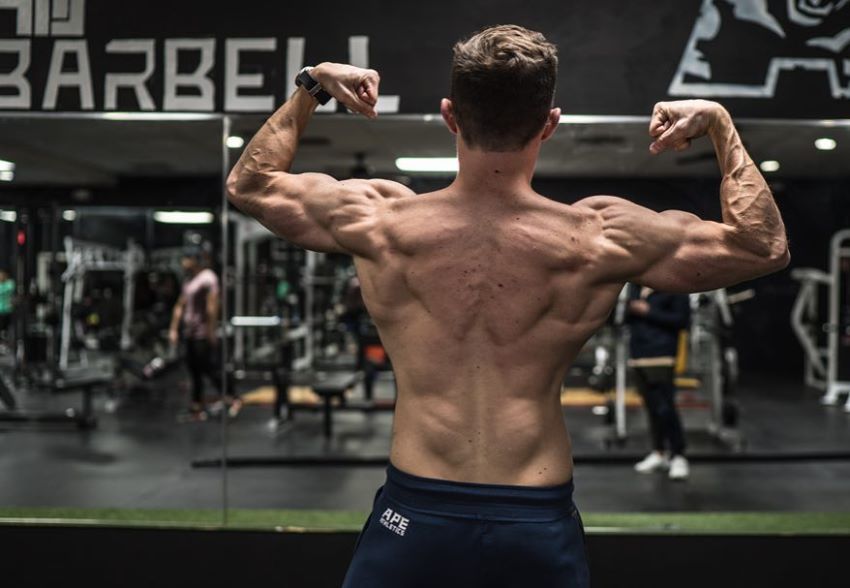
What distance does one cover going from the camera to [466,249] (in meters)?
1.39

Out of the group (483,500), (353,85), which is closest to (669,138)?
(353,85)

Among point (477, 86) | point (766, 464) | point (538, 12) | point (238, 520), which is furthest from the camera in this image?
point (766, 464)

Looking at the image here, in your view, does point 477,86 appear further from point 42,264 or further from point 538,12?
point 42,264

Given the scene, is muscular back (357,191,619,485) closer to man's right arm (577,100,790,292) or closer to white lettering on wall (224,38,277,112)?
man's right arm (577,100,790,292)

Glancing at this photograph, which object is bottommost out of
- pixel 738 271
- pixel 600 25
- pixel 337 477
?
pixel 337 477

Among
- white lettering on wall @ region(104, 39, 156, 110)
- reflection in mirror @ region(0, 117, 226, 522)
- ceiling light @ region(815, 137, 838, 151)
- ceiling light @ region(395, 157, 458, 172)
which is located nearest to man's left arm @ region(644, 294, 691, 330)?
ceiling light @ region(815, 137, 838, 151)

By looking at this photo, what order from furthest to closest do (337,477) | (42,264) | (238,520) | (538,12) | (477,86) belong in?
(42,264)
(337,477)
(238,520)
(538,12)
(477,86)

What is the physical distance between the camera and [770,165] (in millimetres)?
3547

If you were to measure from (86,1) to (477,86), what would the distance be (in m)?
2.51

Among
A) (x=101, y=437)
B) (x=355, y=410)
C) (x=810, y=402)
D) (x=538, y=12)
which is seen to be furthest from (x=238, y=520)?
(x=810, y=402)

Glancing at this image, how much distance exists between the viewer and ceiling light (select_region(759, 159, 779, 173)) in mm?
3468

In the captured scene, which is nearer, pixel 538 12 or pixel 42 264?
pixel 538 12

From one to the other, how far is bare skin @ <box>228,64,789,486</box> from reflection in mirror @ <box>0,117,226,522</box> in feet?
7.36

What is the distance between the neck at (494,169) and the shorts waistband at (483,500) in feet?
1.64
